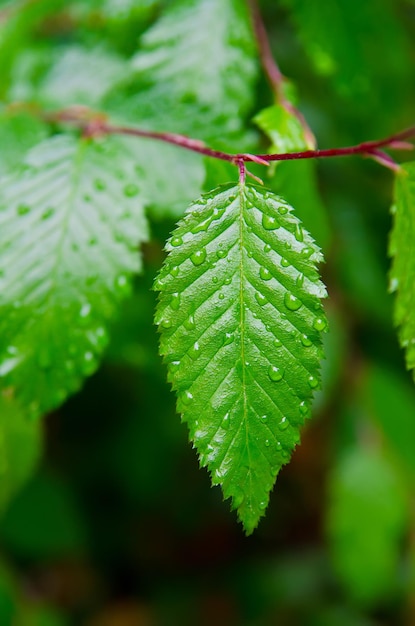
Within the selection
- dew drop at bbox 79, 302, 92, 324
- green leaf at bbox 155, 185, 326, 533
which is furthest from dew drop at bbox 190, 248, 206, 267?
dew drop at bbox 79, 302, 92, 324

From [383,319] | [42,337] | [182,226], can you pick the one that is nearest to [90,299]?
[42,337]

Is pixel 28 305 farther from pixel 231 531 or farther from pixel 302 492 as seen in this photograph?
pixel 231 531

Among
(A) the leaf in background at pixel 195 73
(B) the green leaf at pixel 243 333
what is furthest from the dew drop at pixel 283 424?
(A) the leaf in background at pixel 195 73

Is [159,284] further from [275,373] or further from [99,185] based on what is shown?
[99,185]

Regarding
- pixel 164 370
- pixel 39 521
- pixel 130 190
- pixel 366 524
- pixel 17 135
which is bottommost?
pixel 366 524

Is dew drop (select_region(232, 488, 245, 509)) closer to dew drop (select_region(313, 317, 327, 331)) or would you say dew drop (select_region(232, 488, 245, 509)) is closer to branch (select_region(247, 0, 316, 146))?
dew drop (select_region(313, 317, 327, 331))

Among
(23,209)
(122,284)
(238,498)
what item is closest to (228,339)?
(238,498)
